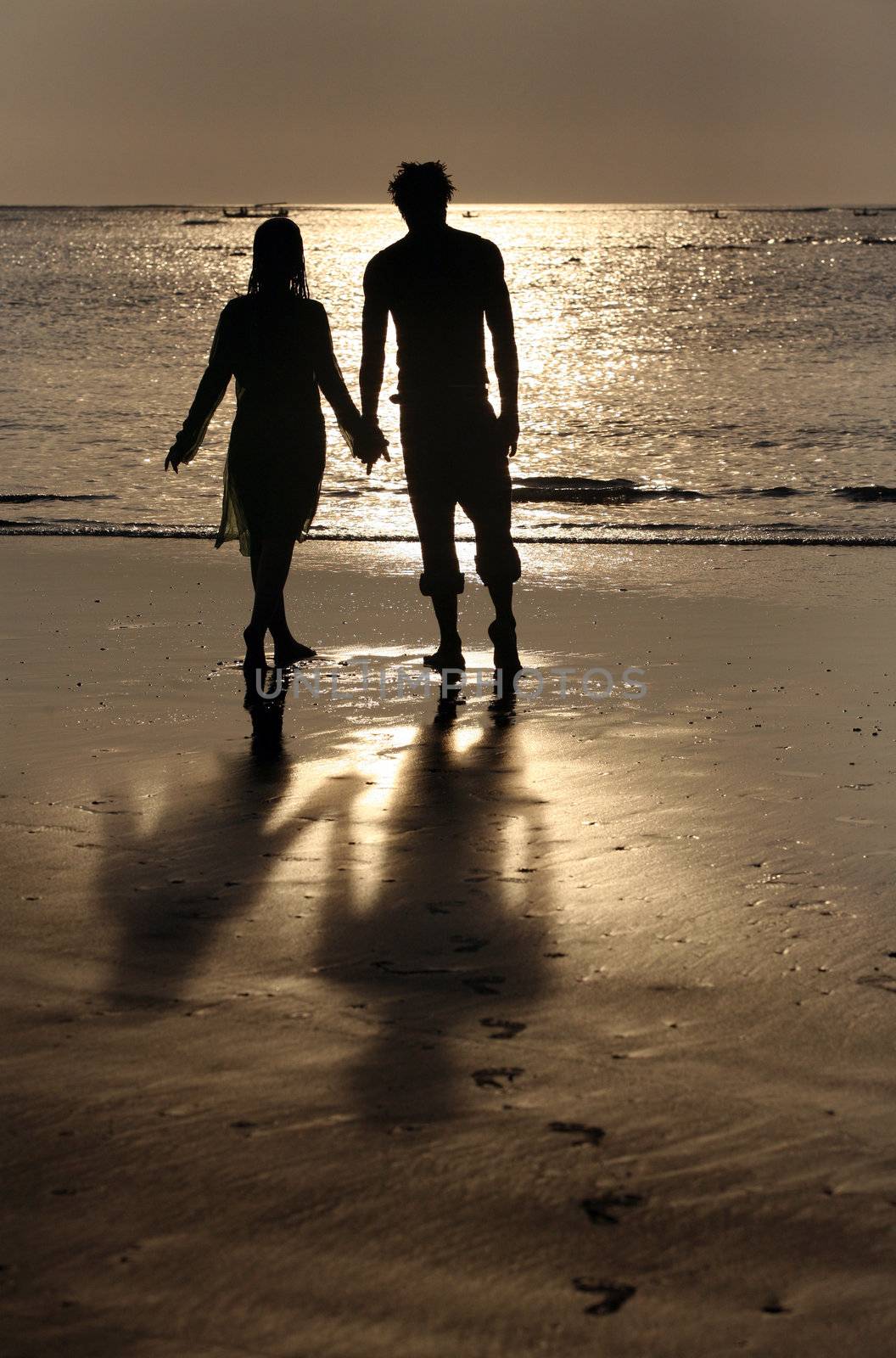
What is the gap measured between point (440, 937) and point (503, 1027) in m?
0.51

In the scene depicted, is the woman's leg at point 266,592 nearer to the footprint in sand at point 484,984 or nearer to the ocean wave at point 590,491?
the footprint in sand at point 484,984

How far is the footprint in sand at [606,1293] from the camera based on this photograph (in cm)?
208

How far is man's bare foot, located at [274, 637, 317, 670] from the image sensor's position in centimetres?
655

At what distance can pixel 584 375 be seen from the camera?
1268 inches

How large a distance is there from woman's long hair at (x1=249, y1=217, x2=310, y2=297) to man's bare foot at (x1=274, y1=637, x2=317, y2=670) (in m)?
1.38

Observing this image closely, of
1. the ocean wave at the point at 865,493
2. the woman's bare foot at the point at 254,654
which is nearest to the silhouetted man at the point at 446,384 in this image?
the woman's bare foot at the point at 254,654

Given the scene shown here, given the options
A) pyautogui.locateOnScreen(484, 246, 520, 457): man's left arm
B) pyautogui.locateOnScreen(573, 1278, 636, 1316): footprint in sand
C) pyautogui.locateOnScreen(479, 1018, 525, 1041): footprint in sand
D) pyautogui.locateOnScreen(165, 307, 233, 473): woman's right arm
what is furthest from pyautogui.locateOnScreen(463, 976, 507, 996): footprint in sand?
pyautogui.locateOnScreen(165, 307, 233, 473): woman's right arm

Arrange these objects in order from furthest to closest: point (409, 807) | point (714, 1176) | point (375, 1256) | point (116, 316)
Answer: point (116, 316)
point (409, 807)
point (714, 1176)
point (375, 1256)

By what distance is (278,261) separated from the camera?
622 centimetres

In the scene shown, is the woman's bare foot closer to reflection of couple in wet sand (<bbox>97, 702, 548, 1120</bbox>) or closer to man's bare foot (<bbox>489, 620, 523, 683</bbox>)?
man's bare foot (<bbox>489, 620, 523, 683</bbox>)

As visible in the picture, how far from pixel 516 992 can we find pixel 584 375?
30.0 m

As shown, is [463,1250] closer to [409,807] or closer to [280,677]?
[409,807]

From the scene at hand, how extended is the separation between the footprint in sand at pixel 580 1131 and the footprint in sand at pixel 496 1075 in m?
0.16

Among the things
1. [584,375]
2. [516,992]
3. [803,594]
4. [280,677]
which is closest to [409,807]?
[516,992]
